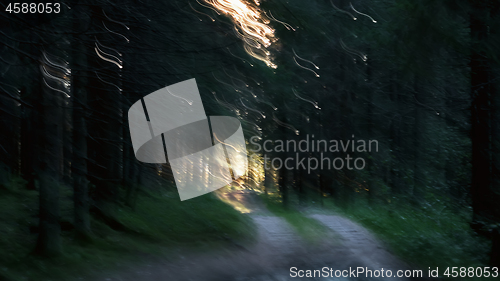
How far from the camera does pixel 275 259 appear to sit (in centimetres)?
1255

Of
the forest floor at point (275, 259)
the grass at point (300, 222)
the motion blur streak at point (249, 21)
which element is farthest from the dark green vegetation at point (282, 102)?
the forest floor at point (275, 259)

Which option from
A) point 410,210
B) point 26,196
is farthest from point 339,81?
point 26,196

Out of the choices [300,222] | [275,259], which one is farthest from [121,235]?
[300,222]

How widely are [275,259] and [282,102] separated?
8.89 metres

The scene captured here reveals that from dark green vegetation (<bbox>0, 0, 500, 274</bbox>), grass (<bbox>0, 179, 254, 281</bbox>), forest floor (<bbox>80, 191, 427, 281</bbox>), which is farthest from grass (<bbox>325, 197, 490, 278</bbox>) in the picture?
grass (<bbox>0, 179, 254, 281</bbox>)

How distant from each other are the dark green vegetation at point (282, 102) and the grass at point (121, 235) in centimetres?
14

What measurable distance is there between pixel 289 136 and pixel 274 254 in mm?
11100

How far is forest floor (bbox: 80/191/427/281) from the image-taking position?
10.3 metres

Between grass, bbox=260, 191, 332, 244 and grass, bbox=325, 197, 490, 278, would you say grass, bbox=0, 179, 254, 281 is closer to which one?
grass, bbox=260, 191, 332, 244

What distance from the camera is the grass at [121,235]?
31.1ft

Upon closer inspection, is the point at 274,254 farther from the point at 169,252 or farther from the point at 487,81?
the point at 487,81

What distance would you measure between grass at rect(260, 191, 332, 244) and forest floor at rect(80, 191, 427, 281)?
0.74 ft

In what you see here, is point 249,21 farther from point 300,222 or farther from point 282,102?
point 300,222

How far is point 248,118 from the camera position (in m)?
18.4
